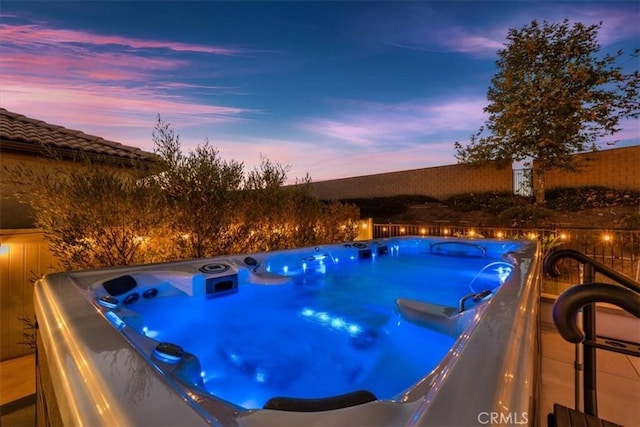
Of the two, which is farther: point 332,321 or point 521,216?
point 521,216

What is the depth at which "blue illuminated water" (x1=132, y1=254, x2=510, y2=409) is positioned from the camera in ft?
5.00

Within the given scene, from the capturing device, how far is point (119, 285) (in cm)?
212

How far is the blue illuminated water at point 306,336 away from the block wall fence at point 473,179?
7.06 metres

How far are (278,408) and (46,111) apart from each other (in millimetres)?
5780

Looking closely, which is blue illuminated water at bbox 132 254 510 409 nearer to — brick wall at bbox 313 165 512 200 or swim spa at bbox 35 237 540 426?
swim spa at bbox 35 237 540 426

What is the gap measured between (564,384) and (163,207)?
384 cm

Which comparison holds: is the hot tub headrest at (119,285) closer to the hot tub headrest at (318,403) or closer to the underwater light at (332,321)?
the underwater light at (332,321)

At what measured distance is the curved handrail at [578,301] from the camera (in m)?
0.65

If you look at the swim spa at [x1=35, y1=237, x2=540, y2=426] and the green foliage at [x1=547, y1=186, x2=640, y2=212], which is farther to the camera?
the green foliage at [x1=547, y1=186, x2=640, y2=212]

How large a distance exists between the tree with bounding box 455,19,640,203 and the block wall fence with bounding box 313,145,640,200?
16.9 inches

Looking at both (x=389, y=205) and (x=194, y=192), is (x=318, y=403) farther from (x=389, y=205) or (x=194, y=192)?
(x=389, y=205)

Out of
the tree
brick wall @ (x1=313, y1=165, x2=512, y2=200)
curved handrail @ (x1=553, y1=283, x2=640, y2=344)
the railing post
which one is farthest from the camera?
brick wall @ (x1=313, y1=165, x2=512, y2=200)

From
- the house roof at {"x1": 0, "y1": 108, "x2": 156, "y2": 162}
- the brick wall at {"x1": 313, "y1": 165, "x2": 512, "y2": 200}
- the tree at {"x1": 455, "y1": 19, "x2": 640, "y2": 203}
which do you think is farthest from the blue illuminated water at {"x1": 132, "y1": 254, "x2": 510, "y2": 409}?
the brick wall at {"x1": 313, "y1": 165, "x2": 512, "y2": 200}

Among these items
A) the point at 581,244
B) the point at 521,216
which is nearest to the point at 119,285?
the point at 581,244
